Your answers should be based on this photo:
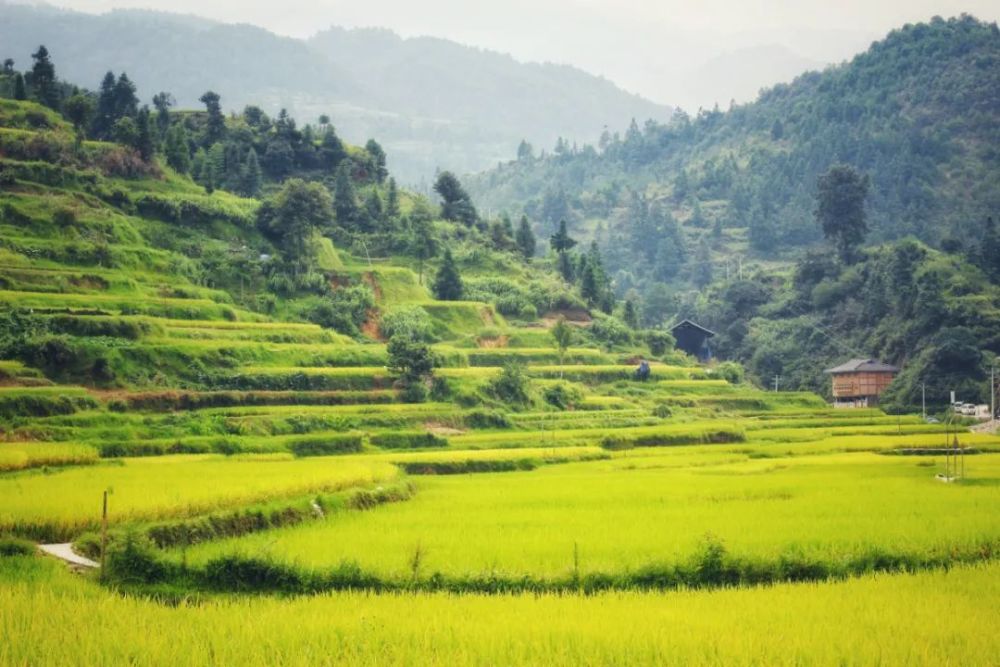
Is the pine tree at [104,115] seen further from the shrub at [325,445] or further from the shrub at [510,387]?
the shrub at [325,445]

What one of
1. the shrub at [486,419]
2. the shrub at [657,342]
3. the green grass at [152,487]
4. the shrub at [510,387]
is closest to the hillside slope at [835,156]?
the shrub at [657,342]

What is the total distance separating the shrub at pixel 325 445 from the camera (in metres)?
32.8

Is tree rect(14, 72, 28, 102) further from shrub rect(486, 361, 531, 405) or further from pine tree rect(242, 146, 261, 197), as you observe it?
shrub rect(486, 361, 531, 405)

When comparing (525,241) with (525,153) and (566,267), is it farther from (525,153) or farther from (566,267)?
(525,153)

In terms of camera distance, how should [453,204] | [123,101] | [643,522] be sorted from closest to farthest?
1. [643,522]
2. [123,101]
3. [453,204]

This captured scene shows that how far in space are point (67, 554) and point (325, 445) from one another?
1880 cm

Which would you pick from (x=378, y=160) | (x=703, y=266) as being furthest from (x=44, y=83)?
(x=703, y=266)

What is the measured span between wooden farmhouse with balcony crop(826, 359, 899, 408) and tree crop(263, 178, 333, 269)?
104ft

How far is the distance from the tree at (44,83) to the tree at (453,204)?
2548 cm

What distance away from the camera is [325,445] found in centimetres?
3362

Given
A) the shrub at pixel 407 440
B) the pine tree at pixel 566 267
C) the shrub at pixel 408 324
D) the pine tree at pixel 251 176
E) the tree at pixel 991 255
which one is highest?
the pine tree at pixel 251 176

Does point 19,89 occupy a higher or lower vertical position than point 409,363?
higher

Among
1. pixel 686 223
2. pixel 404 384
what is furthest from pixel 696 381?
pixel 686 223

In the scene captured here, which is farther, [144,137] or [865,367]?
[865,367]
